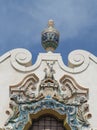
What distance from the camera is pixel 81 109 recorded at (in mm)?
20250

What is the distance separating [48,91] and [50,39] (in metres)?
1.89

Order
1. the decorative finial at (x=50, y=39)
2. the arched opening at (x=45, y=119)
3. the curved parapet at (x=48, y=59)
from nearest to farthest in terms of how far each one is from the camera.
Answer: the arched opening at (x=45, y=119) < the curved parapet at (x=48, y=59) < the decorative finial at (x=50, y=39)

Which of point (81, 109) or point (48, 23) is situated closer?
point (81, 109)

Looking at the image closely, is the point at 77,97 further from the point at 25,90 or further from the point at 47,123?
the point at 25,90

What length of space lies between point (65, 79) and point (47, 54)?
104 centimetres

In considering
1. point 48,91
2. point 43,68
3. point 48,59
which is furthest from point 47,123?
point 48,59

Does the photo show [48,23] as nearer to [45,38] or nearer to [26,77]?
[45,38]

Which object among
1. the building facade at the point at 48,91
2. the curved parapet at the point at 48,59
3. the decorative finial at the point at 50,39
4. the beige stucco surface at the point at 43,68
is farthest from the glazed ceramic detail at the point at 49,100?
the decorative finial at the point at 50,39

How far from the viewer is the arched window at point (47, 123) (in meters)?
20.4

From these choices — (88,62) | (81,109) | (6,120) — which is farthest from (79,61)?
(6,120)

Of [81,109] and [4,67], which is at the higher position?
[4,67]

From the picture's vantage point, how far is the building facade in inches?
794

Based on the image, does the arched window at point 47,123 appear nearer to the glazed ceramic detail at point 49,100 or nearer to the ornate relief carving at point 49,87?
the glazed ceramic detail at point 49,100

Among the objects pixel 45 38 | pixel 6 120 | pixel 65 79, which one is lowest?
pixel 6 120
